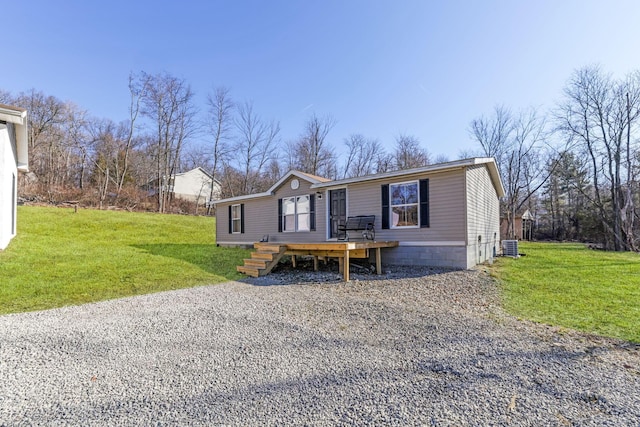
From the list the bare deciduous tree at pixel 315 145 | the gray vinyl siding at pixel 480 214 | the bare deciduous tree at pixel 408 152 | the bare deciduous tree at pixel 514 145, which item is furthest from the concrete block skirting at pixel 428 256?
the bare deciduous tree at pixel 408 152

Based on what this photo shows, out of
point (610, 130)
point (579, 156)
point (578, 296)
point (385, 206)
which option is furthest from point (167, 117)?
point (579, 156)

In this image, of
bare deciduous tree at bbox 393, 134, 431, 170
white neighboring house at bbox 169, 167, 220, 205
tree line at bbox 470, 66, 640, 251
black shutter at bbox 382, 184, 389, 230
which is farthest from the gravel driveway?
bare deciduous tree at bbox 393, 134, 431, 170

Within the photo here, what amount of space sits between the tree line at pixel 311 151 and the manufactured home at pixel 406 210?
12.0 m

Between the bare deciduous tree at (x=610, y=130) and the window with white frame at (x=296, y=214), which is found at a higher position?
the bare deciduous tree at (x=610, y=130)

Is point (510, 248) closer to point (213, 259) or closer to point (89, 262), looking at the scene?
point (213, 259)

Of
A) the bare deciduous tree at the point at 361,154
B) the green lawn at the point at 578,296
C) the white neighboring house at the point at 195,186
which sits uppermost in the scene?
the bare deciduous tree at the point at 361,154

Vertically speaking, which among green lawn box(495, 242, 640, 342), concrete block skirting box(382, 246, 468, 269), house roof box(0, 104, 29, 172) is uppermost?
house roof box(0, 104, 29, 172)

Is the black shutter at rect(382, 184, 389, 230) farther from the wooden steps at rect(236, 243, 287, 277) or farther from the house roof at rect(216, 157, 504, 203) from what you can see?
the wooden steps at rect(236, 243, 287, 277)

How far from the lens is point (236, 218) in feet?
45.6

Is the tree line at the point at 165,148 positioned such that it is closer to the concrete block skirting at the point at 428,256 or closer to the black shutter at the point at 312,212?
the black shutter at the point at 312,212

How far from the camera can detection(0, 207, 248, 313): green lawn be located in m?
5.64

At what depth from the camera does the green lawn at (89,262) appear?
564 cm

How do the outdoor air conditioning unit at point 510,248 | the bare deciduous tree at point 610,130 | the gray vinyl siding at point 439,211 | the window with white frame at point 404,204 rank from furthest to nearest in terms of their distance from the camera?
the bare deciduous tree at point 610,130, the outdoor air conditioning unit at point 510,248, the window with white frame at point 404,204, the gray vinyl siding at point 439,211

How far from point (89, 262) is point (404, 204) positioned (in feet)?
29.1
